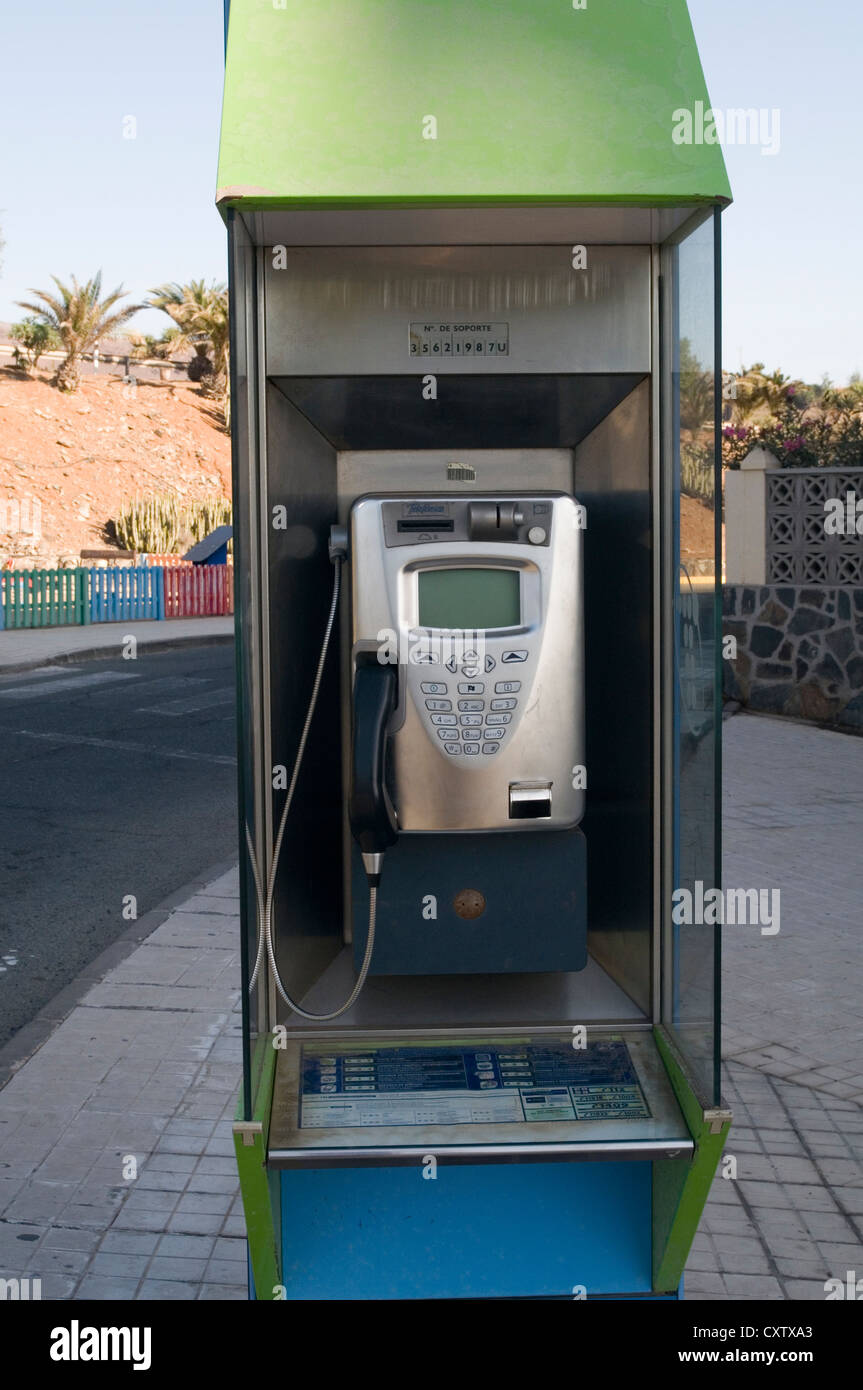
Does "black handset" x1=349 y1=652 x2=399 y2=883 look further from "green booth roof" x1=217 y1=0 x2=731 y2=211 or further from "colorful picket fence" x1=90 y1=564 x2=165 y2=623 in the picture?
"colorful picket fence" x1=90 y1=564 x2=165 y2=623

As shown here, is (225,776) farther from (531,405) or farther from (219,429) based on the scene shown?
(219,429)

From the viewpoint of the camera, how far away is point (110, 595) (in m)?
21.0

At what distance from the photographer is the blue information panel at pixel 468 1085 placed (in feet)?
7.93

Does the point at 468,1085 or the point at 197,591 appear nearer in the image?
the point at 468,1085

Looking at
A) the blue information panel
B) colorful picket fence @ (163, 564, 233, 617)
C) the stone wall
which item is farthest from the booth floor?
colorful picket fence @ (163, 564, 233, 617)

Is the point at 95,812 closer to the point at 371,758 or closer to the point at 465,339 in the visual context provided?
the point at 371,758

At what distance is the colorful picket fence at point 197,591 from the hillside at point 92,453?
5.05 metres

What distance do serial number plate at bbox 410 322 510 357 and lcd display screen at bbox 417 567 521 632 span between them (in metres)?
0.41
